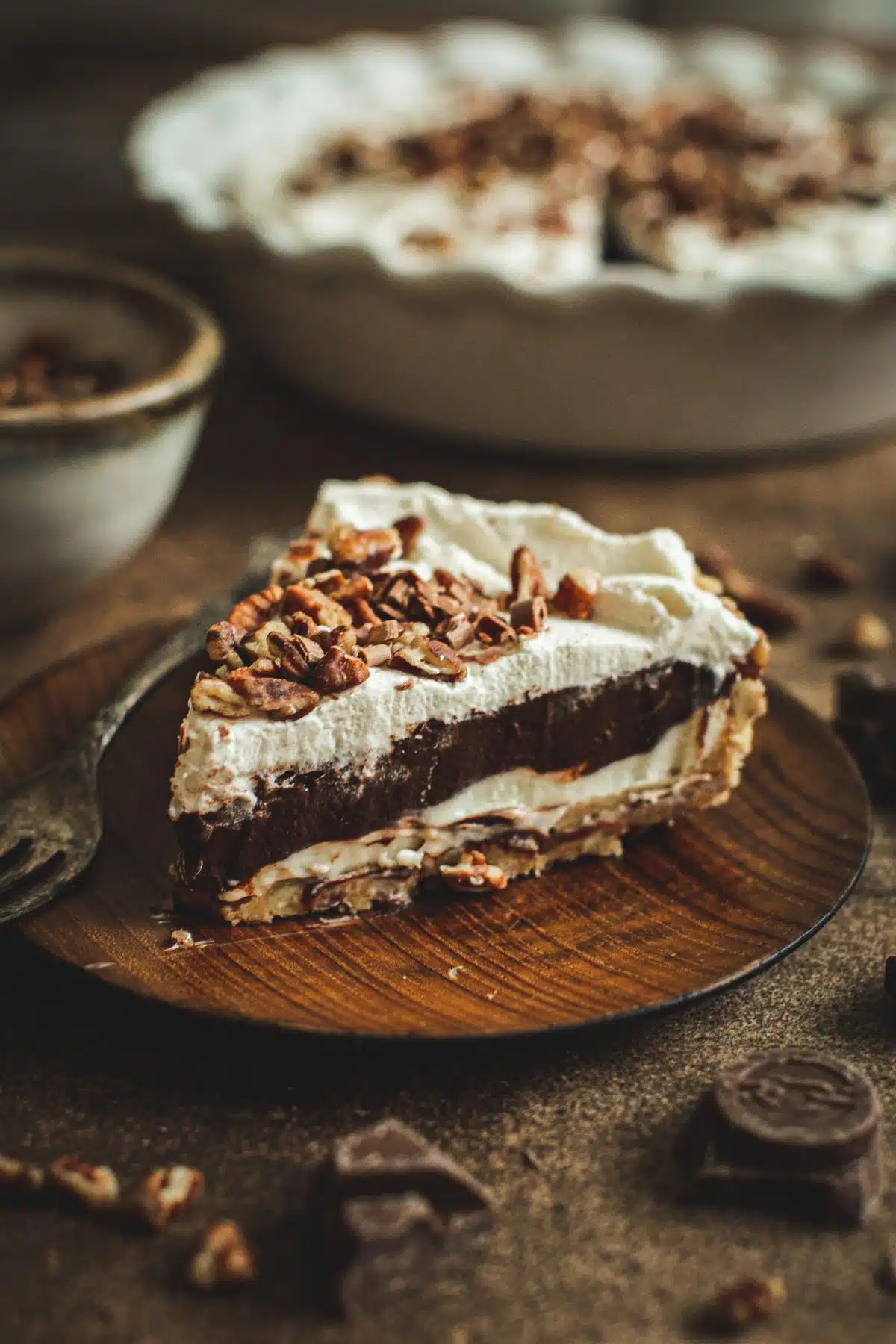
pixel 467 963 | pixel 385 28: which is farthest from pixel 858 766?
pixel 385 28

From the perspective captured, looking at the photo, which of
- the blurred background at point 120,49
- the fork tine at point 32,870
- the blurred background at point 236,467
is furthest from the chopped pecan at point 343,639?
the blurred background at point 120,49

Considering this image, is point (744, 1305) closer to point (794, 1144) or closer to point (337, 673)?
point (794, 1144)

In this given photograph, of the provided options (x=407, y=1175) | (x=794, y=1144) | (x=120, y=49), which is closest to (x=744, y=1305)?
(x=794, y=1144)

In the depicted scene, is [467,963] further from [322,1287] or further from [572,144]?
[572,144]

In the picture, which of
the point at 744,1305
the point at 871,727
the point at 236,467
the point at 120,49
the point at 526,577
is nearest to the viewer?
the point at 744,1305

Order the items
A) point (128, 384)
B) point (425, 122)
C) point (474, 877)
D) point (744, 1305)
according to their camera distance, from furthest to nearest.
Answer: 1. point (425, 122)
2. point (128, 384)
3. point (474, 877)
4. point (744, 1305)

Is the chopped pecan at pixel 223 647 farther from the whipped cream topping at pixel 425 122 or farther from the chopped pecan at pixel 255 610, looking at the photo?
the whipped cream topping at pixel 425 122
